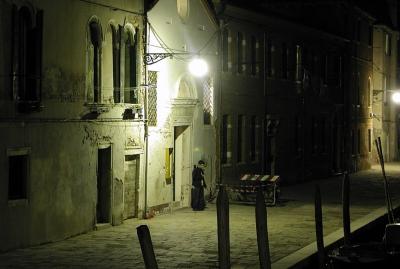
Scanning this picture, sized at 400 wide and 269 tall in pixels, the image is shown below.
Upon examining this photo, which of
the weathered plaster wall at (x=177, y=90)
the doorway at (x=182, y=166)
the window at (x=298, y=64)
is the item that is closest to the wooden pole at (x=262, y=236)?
the weathered plaster wall at (x=177, y=90)

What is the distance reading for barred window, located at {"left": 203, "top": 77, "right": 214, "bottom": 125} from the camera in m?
28.0

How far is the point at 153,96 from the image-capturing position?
78.7ft

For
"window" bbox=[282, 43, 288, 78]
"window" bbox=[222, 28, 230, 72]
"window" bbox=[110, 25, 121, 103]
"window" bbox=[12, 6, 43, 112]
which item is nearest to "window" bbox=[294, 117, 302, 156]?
"window" bbox=[282, 43, 288, 78]

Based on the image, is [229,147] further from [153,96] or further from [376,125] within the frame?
[376,125]

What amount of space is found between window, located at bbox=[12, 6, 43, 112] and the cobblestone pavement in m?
3.17

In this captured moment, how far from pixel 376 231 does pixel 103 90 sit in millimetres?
9077

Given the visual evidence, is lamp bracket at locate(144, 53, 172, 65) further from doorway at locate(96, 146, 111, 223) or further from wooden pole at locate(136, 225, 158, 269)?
wooden pole at locate(136, 225, 158, 269)

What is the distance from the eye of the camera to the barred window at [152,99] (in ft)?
78.0

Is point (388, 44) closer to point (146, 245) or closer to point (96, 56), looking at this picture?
point (96, 56)

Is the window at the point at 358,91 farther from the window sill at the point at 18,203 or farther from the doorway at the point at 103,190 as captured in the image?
the window sill at the point at 18,203

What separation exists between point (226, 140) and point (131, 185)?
8253 mm

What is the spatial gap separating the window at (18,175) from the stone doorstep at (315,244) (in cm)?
553

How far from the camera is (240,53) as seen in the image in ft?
104

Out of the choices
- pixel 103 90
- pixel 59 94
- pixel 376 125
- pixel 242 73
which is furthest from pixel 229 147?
pixel 376 125
